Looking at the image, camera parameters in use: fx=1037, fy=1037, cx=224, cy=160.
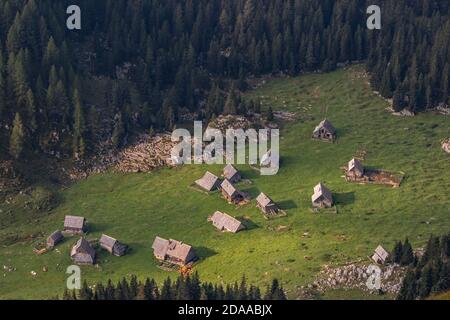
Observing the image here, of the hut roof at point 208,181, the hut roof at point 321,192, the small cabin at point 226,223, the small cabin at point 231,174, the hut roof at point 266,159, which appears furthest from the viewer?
the hut roof at point 266,159

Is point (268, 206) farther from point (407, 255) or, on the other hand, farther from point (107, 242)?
point (407, 255)

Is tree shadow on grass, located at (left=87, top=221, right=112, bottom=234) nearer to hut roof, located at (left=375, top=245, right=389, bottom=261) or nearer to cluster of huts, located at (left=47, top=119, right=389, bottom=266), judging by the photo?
cluster of huts, located at (left=47, top=119, right=389, bottom=266)

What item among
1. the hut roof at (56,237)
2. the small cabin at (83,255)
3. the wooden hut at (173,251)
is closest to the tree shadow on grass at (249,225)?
the wooden hut at (173,251)

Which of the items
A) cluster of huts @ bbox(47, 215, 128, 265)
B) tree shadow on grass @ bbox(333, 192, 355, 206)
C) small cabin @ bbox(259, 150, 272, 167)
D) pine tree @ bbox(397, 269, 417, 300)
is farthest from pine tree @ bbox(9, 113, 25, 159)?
pine tree @ bbox(397, 269, 417, 300)

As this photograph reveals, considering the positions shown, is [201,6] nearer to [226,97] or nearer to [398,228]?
[226,97]

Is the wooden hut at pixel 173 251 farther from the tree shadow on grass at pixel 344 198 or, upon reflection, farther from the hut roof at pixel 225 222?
the tree shadow on grass at pixel 344 198
